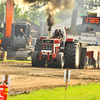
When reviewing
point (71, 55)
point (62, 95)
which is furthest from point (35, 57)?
point (62, 95)

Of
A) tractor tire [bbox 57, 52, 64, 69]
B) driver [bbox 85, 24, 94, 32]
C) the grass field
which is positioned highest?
driver [bbox 85, 24, 94, 32]

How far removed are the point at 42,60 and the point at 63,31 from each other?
247 cm

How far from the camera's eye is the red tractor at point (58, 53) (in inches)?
797

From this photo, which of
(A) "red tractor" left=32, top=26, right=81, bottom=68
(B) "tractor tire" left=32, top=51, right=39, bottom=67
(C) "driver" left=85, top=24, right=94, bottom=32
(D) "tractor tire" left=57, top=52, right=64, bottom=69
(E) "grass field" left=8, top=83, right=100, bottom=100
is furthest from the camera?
(C) "driver" left=85, top=24, right=94, bottom=32

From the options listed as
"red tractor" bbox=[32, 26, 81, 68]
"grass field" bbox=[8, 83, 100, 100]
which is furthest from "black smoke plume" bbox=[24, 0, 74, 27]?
"grass field" bbox=[8, 83, 100, 100]

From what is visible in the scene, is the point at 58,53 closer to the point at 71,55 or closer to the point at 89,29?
the point at 71,55

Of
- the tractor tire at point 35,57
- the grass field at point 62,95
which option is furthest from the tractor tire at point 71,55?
the grass field at point 62,95

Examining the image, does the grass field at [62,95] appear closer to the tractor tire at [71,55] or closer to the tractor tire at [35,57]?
the tractor tire at [71,55]

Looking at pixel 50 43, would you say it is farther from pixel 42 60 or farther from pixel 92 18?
pixel 92 18

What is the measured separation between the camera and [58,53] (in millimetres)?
19922

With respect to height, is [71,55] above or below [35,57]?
above

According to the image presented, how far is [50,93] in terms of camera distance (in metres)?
9.88

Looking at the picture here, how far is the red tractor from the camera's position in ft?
66.4

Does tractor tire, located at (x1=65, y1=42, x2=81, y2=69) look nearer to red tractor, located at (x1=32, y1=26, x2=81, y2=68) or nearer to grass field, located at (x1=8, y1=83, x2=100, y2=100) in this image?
red tractor, located at (x1=32, y1=26, x2=81, y2=68)
